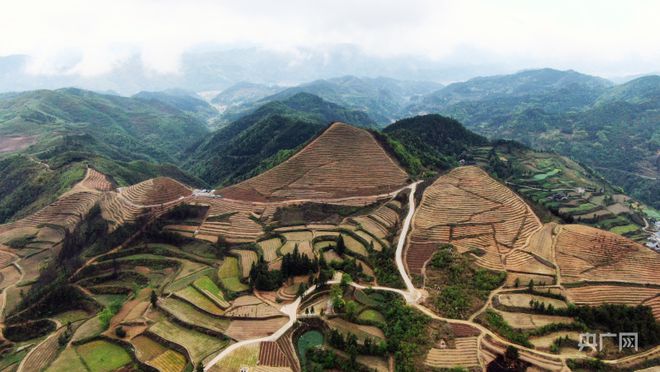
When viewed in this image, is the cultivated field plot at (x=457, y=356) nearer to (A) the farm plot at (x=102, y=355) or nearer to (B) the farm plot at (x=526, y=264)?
(B) the farm plot at (x=526, y=264)

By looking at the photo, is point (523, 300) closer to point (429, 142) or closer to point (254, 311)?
point (254, 311)

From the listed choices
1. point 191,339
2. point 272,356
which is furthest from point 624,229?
point 191,339

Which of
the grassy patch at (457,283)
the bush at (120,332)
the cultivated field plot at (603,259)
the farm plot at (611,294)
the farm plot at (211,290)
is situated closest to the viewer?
the farm plot at (611,294)

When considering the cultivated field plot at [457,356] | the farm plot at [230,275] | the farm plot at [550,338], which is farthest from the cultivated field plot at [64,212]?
the farm plot at [550,338]

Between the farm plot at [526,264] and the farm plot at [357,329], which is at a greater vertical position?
the farm plot at [526,264]

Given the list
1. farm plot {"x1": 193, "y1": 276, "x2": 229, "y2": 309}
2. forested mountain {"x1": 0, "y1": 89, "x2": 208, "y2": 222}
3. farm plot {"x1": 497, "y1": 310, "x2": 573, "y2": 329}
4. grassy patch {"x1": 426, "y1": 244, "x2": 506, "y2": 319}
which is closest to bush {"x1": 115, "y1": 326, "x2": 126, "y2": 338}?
farm plot {"x1": 193, "y1": 276, "x2": 229, "y2": 309}

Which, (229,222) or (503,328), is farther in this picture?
(229,222)

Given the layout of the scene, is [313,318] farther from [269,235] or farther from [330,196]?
[330,196]

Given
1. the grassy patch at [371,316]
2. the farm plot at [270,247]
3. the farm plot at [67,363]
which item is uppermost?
the farm plot at [270,247]
